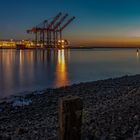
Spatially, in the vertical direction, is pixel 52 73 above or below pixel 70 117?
below

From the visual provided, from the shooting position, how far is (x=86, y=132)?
4.43 metres

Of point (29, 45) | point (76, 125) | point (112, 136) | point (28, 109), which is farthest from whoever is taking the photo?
point (29, 45)

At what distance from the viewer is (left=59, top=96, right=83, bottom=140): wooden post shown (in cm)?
262

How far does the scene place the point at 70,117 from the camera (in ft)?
8.80

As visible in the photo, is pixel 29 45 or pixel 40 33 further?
pixel 29 45

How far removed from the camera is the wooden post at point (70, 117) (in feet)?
8.60

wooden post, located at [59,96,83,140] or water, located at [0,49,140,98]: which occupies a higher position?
wooden post, located at [59,96,83,140]

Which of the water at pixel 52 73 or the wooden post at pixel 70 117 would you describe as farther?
the water at pixel 52 73

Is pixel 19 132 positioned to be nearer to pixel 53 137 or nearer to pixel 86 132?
pixel 53 137

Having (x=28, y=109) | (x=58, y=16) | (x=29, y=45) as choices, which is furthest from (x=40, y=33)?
(x=28, y=109)

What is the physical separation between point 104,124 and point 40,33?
102960 millimetres

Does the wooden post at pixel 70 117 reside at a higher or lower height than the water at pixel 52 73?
higher

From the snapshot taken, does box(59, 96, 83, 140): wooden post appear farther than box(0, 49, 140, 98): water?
No

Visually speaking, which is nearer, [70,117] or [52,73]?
[70,117]
